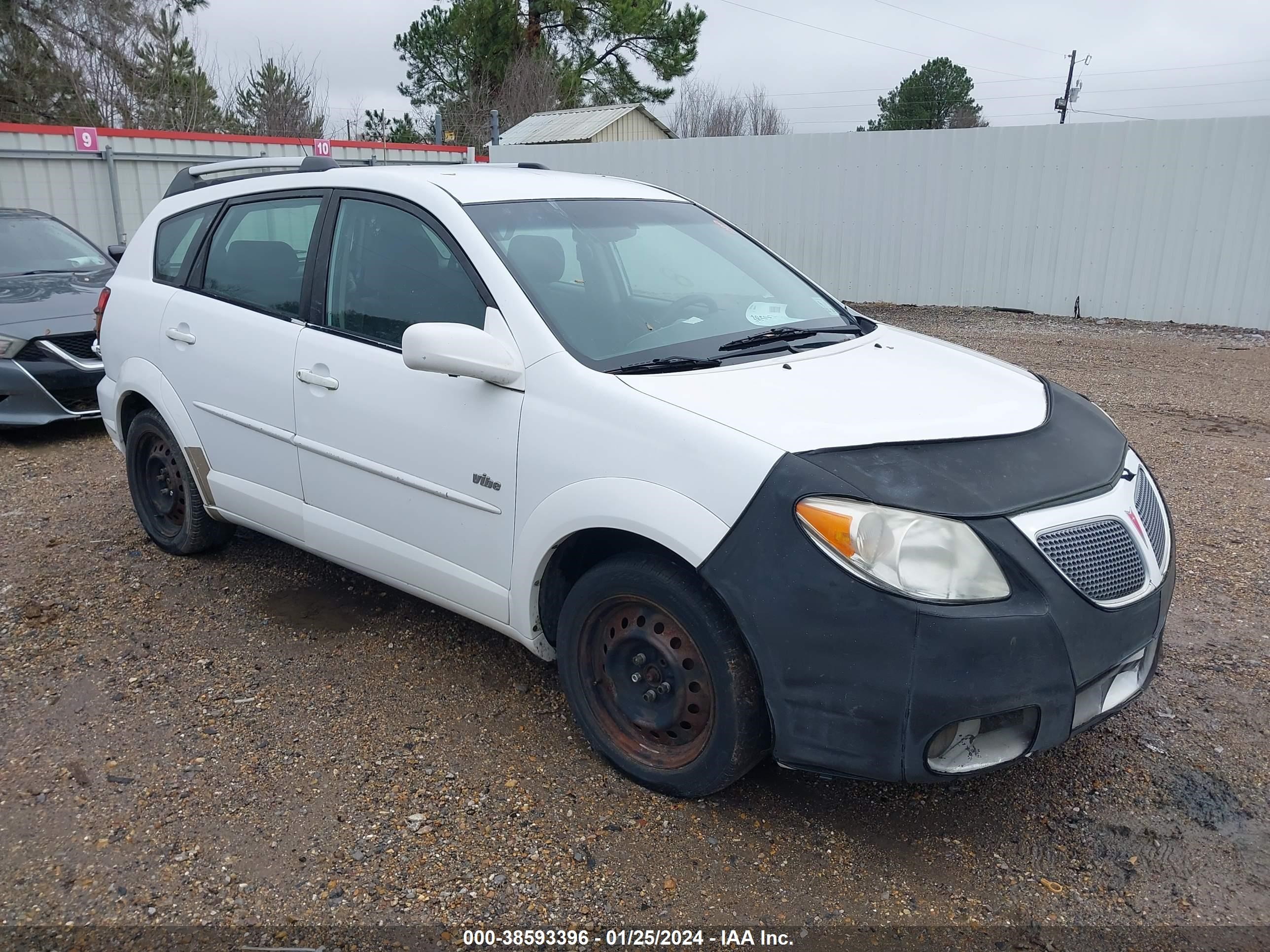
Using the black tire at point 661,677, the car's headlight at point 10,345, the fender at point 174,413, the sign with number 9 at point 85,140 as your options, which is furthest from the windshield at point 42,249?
the black tire at point 661,677

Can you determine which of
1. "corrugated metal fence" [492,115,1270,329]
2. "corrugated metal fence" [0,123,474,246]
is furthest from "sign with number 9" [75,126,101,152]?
"corrugated metal fence" [492,115,1270,329]

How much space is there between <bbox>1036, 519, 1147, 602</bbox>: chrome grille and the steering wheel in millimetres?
1453

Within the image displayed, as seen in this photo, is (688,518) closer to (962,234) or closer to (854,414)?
(854,414)

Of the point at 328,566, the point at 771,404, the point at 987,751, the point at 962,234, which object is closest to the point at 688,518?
the point at 771,404

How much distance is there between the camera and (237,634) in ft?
13.7

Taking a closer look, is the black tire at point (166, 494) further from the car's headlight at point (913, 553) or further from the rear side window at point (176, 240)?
the car's headlight at point (913, 553)

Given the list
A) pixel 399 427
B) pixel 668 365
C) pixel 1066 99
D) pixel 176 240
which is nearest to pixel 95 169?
pixel 176 240

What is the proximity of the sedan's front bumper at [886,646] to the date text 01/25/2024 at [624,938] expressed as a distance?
0.45 metres

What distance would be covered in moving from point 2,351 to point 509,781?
5.73 meters

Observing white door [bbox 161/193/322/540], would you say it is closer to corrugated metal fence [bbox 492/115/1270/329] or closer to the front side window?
the front side window

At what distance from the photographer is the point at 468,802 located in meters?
3.03

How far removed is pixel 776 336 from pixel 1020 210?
35.7ft

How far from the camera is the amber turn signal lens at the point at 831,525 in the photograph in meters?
2.50

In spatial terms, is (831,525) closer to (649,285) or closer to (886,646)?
(886,646)
